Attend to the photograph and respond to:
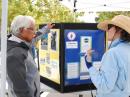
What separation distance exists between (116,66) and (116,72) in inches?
1.8

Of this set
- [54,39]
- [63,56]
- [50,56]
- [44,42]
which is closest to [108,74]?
[63,56]

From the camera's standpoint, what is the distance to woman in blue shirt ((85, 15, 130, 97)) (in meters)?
2.54

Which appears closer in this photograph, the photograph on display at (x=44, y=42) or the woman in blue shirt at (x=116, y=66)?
the woman in blue shirt at (x=116, y=66)

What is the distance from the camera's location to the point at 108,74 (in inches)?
99.5

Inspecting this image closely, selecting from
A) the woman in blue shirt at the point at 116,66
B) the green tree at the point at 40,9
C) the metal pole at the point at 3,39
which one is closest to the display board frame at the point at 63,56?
the woman in blue shirt at the point at 116,66

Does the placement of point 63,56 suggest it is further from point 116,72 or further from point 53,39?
point 116,72

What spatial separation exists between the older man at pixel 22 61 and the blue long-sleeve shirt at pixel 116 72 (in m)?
0.71

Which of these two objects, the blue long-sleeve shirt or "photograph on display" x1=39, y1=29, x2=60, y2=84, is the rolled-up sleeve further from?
"photograph on display" x1=39, y1=29, x2=60, y2=84

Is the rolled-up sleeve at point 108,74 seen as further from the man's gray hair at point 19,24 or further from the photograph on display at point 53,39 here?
the man's gray hair at point 19,24

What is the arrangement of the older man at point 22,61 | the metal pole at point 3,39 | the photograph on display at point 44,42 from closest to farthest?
the metal pole at point 3,39
the older man at point 22,61
the photograph on display at point 44,42

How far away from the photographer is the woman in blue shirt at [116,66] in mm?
2537

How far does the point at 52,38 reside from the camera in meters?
3.39

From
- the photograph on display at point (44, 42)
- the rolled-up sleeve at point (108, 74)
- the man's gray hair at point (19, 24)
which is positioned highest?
the man's gray hair at point (19, 24)

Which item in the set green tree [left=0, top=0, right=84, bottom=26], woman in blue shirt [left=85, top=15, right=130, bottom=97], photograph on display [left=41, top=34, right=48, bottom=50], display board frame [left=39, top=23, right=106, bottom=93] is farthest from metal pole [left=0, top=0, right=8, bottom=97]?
green tree [left=0, top=0, right=84, bottom=26]
